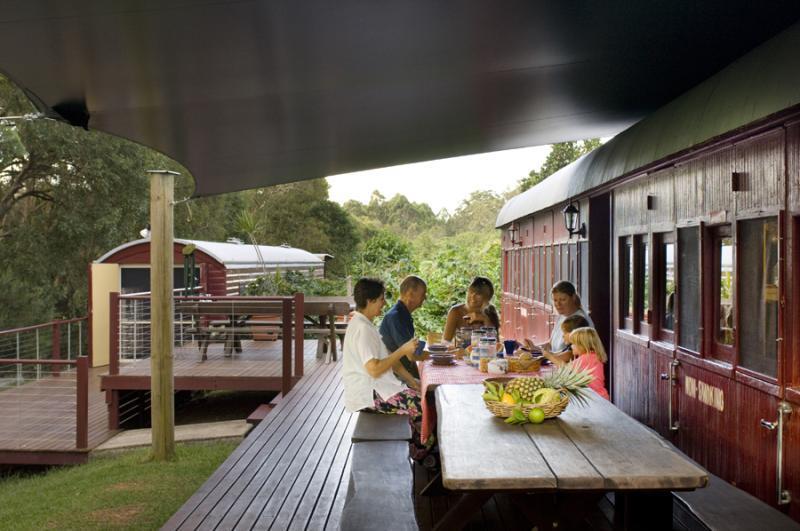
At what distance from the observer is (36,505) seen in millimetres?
7688

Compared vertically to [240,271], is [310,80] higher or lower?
higher

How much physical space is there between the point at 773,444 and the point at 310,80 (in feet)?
9.48

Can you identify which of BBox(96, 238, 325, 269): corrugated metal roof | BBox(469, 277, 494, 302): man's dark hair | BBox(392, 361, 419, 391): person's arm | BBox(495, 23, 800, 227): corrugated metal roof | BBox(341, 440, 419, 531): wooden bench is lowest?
BBox(341, 440, 419, 531): wooden bench

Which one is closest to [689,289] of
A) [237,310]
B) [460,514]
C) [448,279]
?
[460,514]

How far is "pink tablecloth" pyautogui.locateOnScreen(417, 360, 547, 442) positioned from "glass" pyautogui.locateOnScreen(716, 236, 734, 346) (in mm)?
1251

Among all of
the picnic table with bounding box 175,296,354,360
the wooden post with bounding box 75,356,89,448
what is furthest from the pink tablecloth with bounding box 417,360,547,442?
the picnic table with bounding box 175,296,354,360

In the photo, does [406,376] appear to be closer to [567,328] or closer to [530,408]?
[567,328]

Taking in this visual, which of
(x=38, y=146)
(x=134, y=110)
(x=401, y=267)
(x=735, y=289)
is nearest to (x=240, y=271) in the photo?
(x=401, y=267)

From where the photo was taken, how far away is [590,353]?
15.2ft

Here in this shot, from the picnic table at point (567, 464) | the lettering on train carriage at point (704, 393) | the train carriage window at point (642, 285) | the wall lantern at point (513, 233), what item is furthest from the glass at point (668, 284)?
the wall lantern at point (513, 233)

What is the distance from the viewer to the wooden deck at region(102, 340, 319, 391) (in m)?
10.5

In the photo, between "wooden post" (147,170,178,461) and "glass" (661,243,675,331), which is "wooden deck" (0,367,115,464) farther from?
"glass" (661,243,675,331)

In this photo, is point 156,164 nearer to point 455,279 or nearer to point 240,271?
point 240,271

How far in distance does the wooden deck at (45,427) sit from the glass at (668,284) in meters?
7.00
